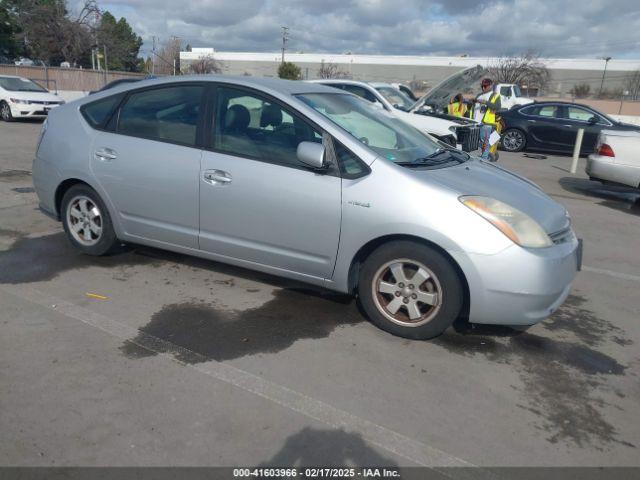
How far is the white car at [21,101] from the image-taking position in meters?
16.5

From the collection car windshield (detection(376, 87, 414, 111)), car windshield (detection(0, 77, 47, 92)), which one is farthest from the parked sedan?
car windshield (detection(0, 77, 47, 92))

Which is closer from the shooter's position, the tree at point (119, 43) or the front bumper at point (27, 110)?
the front bumper at point (27, 110)

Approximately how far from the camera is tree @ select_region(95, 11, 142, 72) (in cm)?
4568

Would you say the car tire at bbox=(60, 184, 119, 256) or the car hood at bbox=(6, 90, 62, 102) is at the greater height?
the car hood at bbox=(6, 90, 62, 102)

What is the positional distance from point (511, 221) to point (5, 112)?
1797cm

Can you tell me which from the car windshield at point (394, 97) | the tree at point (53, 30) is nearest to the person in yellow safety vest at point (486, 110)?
the car windshield at point (394, 97)

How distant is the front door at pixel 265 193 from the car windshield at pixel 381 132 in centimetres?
33

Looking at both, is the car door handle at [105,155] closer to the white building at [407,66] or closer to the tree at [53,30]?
the tree at [53,30]

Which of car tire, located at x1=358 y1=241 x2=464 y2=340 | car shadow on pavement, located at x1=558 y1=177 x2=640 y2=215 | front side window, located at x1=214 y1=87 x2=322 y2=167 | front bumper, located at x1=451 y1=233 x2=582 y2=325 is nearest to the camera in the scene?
front bumper, located at x1=451 y1=233 x2=582 y2=325

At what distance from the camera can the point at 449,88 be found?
10.8 meters

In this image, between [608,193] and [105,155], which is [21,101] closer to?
[105,155]

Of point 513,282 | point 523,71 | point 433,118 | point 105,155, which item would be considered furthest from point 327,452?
point 523,71

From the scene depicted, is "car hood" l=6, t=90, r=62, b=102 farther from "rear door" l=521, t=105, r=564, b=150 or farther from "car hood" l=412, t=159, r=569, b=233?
"car hood" l=412, t=159, r=569, b=233

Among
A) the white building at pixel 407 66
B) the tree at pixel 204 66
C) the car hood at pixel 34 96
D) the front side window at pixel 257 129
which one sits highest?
the white building at pixel 407 66
